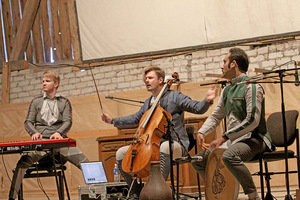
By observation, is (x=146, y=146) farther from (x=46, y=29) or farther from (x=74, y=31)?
(x=46, y=29)

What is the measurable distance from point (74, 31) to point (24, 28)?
3.61ft

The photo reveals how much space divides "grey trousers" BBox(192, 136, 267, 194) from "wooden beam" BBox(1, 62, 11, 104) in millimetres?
5852

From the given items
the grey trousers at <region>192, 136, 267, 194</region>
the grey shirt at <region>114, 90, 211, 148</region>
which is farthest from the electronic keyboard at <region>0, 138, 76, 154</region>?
the grey trousers at <region>192, 136, 267, 194</region>

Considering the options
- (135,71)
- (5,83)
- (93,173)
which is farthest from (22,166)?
(5,83)

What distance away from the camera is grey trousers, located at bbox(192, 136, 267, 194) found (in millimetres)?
3355

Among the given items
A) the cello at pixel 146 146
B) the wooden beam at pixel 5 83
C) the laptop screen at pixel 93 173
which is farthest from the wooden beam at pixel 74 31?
the cello at pixel 146 146

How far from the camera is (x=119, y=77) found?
7684mm

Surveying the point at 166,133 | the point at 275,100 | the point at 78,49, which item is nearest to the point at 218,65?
the point at 275,100

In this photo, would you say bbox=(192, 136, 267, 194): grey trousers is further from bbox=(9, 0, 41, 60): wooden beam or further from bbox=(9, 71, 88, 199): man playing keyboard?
Result: bbox=(9, 0, 41, 60): wooden beam

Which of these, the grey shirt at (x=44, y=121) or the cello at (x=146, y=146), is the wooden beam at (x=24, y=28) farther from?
the cello at (x=146, y=146)

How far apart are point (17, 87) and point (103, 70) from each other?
1.76 m

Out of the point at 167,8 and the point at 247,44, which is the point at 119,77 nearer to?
the point at 167,8

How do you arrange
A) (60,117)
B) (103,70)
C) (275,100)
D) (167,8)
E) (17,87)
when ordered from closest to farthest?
1. (60,117)
2. (275,100)
3. (167,8)
4. (103,70)
5. (17,87)

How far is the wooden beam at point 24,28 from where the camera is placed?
835 centimetres
